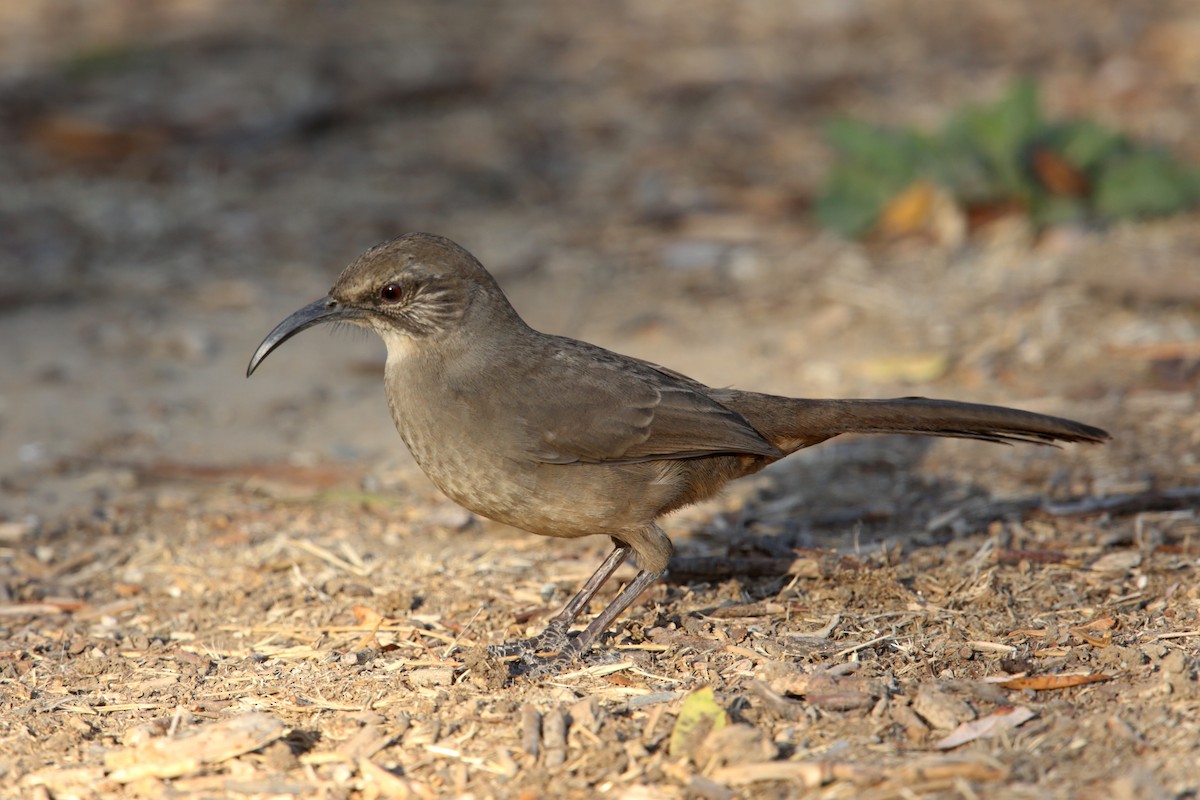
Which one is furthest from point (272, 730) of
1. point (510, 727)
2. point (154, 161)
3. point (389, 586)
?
point (154, 161)

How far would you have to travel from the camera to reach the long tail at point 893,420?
4.64 m

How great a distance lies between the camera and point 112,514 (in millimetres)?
5941

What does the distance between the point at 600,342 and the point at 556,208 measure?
2.31 metres

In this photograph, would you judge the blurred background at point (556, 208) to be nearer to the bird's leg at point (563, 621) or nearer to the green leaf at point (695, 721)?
the bird's leg at point (563, 621)

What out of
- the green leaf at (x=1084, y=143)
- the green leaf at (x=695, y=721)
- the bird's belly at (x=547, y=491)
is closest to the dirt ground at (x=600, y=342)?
the green leaf at (x=695, y=721)

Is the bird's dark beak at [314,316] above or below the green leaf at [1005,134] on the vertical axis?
below

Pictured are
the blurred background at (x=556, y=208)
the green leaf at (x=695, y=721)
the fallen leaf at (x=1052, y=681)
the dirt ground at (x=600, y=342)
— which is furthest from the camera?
the blurred background at (x=556, y=208)

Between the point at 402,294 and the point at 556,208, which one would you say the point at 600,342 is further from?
the point at 402,294

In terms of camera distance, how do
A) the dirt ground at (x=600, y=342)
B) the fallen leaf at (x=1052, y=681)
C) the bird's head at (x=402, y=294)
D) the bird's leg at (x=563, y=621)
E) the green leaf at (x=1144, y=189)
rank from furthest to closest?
the green leaf at (x=1144, y=189)
the bird's head at (x=402, y=294)
the bird's leg at (x=563, y=621)
the fallen leaf at (x=1052, y=681)
the dirt ground at (x=600, y=342)

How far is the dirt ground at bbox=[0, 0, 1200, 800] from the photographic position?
3.80 meters

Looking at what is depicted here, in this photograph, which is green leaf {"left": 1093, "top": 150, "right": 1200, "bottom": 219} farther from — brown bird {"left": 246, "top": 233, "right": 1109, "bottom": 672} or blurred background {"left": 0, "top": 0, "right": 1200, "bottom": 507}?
brown bird {"left": 246, "top": 233, "right": 1109, "bottom": 672}

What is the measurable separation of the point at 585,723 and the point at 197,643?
5.27 ft

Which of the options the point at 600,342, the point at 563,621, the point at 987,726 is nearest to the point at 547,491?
the point at 563,621

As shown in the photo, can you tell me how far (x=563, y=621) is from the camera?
468cm
